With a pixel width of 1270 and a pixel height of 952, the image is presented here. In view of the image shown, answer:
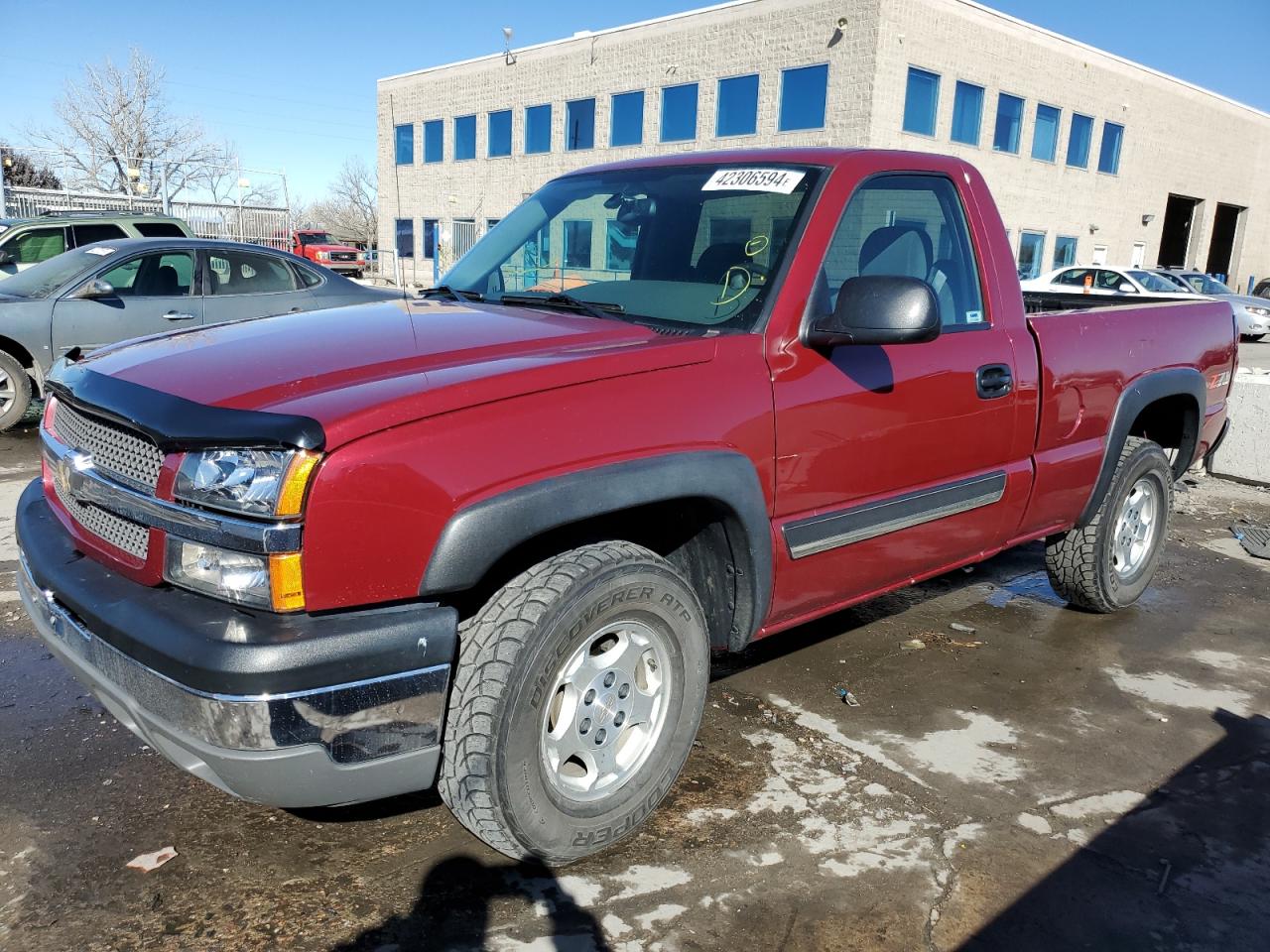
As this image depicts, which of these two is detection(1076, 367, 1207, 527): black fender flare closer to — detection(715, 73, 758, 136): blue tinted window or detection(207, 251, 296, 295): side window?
detection(207, 251, 296, 295): side window

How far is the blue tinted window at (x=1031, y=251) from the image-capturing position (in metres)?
29.4

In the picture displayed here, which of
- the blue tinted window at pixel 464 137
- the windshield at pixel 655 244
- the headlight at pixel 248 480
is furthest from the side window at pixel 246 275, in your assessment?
the blue tinted window at pixel 464 137

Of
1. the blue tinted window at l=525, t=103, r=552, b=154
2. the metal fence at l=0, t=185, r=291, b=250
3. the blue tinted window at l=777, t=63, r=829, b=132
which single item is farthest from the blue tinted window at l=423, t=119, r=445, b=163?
the blue tinted window at l=777, t=63, r=829, b=132

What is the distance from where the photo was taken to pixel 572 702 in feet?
8.43

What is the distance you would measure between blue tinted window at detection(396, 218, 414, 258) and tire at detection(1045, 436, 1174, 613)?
37251 millimetres

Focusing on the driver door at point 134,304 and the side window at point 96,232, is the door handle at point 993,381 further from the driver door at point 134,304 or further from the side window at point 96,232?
the side window at point 96,232

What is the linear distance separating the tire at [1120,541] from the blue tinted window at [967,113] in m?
23.9

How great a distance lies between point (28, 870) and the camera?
2.58 metres

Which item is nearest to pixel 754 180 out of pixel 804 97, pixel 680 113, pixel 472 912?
pixel 472 912

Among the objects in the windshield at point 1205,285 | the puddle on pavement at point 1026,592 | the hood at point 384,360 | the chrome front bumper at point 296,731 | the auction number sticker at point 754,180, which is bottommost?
the puddle on pavement at point 1026,592

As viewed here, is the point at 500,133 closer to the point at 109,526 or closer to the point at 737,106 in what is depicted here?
the point at 737,106

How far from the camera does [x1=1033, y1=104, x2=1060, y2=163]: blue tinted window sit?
2881 cm

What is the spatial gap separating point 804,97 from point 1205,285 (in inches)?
418

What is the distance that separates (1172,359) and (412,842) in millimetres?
3803
